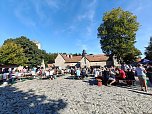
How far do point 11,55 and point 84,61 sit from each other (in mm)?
22353

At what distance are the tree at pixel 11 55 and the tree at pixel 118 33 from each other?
24.7 meters

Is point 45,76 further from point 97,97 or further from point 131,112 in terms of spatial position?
point 131,112

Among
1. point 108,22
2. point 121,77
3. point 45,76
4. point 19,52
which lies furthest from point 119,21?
point 19,52

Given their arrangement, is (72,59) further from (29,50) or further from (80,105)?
(80,105)

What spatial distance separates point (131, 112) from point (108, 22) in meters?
31.9

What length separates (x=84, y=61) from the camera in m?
58.8

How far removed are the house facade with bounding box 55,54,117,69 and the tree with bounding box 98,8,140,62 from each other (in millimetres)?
19176

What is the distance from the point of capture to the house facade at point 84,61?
5897 cm

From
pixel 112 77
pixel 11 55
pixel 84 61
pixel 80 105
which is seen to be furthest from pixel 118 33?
pixel 11 55

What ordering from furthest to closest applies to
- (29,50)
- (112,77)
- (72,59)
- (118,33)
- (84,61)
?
1. (72,59)
2. (84,61)
3. (29,50)
4. (118,33)
5. (112,77)

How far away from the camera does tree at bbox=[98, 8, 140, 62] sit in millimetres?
35562

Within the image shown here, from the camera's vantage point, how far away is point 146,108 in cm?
796

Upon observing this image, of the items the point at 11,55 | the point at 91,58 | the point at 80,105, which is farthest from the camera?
the point at 91,58

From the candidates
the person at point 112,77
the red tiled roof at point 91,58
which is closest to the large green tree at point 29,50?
the red tiled roof at point 91,58
